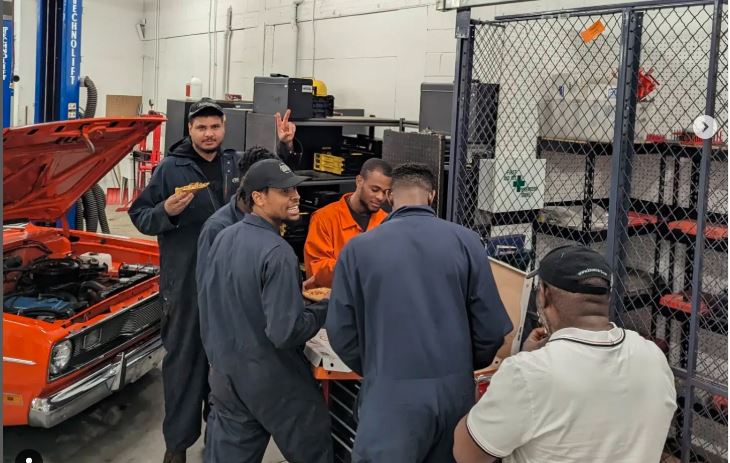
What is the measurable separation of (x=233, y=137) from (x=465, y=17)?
8.68ft

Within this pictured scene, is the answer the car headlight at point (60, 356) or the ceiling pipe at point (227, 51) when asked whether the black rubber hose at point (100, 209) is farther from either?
the ceiling pipe at point (227, 51)

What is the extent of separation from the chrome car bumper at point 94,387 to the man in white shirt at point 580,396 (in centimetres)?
256

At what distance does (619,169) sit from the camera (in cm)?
314

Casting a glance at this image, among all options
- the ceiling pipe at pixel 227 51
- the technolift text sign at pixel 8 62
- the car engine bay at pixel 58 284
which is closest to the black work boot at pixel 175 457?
the car engine bay at pixel 58 284

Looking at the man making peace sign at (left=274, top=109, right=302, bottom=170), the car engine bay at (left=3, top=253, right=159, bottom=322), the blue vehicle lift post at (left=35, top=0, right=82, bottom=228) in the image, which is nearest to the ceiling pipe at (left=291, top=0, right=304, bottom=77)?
the blue vehicle lift post at (left=35, top=0, right=82, bottom=228)

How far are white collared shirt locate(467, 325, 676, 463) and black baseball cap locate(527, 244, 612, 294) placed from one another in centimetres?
12

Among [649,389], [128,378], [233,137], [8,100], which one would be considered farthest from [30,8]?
[649,389]

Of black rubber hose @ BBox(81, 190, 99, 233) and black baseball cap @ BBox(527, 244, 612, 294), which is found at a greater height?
black baseball cap @ BBox(527, 244, 612, 294)

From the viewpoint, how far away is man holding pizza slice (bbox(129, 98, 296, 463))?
3.70 meters

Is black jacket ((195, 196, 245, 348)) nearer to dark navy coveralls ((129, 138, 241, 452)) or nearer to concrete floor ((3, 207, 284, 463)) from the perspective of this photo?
dark navy coveralls ((129, 138, 241, 452))

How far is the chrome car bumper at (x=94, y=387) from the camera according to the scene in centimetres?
348

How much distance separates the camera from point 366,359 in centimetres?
254

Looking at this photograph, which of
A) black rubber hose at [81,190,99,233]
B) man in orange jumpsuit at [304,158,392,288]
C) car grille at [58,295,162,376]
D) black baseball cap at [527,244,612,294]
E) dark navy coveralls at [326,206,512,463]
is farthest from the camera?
black rubber hose at [81,190,99,233]

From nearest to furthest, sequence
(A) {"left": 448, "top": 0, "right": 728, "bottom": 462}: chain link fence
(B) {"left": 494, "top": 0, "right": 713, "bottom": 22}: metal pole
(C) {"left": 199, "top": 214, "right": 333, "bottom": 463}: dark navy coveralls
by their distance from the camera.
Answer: (C) {"left": 199, "top": 214, "right": 333, "bottom": 463}: dark navy coveralls
(B) {"left": 494, "top": 0, "right": 713, "bottom": 22}: metal pole
(A) {"left": 448, "top": 0, "right": 728, "bottom": 462}: chain link fence
